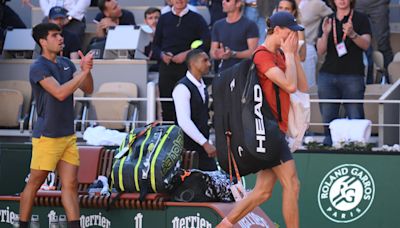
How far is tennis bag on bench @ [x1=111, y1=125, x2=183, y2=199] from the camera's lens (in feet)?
32.1

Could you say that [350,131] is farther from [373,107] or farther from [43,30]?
[43,30]

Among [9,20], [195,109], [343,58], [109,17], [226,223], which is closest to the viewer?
[226,223]

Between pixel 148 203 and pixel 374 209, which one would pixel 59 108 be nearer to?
pixel 148 203

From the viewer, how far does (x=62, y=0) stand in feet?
50.8

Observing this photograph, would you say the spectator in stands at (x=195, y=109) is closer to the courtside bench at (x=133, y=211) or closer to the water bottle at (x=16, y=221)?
the courtside bench at (x=133, y=211)

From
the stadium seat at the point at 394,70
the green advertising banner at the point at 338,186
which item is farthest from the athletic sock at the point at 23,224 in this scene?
the stadium seat at the point at 394,70

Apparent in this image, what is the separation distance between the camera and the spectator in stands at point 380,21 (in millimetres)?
14555

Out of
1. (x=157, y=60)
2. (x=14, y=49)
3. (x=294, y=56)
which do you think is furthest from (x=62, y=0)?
(x=294, y=56)

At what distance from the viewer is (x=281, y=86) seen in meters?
8.80

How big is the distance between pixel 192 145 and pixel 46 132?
1.80 metres

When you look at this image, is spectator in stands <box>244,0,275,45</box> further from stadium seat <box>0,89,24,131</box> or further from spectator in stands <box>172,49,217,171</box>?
stadium seat <box>0,89,24,131</box>

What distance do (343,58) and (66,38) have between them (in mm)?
4054

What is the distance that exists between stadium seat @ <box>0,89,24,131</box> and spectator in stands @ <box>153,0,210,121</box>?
195 cm

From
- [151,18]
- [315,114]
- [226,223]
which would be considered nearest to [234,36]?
[315,114]
